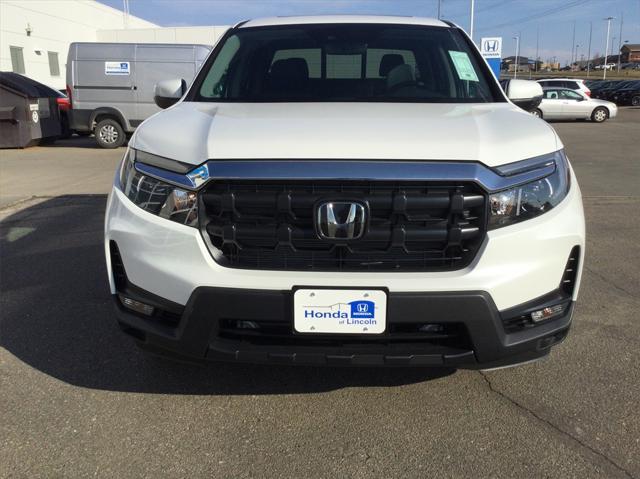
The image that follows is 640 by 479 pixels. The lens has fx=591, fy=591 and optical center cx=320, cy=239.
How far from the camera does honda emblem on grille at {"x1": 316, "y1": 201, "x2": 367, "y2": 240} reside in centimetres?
224

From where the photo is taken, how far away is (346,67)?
11.9 feet

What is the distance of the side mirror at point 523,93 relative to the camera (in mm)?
3627

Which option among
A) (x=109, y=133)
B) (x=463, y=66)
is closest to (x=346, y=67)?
(x=463, y=66)

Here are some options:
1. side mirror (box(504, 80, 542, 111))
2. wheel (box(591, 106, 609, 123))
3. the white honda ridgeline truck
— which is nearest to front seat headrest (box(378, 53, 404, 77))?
side mirror (box(504, 80, 542, 111))

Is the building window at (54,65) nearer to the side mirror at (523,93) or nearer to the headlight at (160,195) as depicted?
the side mirror at (523,93)

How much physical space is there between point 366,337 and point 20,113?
13.5 meters

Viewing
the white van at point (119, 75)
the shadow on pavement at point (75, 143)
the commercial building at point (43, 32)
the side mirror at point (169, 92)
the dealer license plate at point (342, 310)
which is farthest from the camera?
the commercial building at point (43, 32)

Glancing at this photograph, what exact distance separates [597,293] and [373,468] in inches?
104

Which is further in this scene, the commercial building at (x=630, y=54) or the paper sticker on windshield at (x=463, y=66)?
the commercial building at (x=630, y=54)

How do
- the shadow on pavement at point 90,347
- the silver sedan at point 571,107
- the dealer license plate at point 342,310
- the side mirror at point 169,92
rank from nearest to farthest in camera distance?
the dealer license plate at point 342,310
the shadow on pavement at point 90,347
the side mirror at point 169,92
the silver sedan at point 571,107

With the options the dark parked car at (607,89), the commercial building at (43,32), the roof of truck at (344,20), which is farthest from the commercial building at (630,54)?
the roof of truck at (344,20)

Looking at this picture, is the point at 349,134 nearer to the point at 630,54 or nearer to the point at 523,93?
the point at 523,93

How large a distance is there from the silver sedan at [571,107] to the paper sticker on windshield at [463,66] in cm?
2060

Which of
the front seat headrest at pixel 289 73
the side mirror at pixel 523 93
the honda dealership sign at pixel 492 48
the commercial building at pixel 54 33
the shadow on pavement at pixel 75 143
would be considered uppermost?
the commercial building at pixel 54 33
